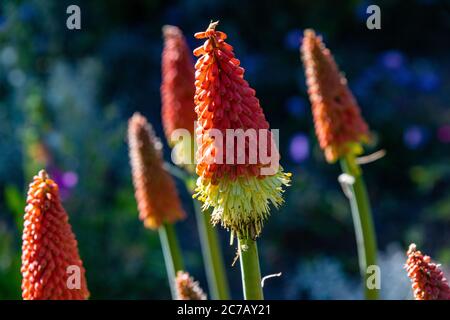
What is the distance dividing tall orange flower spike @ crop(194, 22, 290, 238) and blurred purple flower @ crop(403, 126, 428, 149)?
500 centimetres

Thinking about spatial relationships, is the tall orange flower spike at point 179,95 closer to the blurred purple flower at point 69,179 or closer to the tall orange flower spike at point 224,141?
the tall orange flower spike at point 224,141

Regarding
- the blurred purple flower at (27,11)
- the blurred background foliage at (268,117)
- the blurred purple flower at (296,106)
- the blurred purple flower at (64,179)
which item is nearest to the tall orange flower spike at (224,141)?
the blurred background foliage at (268,117)

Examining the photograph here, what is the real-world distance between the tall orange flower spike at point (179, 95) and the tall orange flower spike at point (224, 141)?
149 centimetres

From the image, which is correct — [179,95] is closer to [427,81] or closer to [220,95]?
[220,95]

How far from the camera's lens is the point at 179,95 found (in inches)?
169

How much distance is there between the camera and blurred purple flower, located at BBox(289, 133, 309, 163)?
7.39 m

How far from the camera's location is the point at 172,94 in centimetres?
430

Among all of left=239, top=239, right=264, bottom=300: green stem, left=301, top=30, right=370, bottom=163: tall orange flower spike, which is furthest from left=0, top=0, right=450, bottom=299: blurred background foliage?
left=239, top=239, right=264, bottom=300: green stem

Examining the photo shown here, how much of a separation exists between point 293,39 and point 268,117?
95cm

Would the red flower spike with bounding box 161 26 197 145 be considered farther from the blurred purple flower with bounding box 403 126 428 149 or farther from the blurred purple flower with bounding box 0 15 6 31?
the blurred purple flower with bounding box 0 15 6 31

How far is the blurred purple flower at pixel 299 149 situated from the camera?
739 cm
